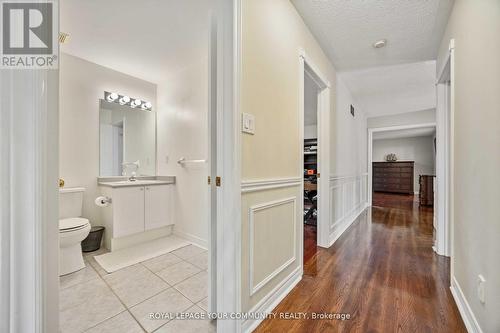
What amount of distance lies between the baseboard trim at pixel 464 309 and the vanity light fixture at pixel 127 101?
154 inches

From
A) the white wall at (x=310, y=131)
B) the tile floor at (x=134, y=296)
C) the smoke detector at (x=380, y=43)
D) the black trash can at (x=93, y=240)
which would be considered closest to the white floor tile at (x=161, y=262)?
the tile floor at (x=134, y=296)

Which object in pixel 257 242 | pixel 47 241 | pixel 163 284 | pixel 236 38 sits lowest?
pixel 163 284

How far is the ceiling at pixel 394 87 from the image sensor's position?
3043 mm

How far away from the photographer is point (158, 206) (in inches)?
111

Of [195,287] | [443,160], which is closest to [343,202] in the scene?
[443,160]

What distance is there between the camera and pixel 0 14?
60cm

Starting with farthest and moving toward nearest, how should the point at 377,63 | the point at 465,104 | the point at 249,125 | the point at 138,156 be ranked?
1. the point at 138,156
2. the point at 377,63
3. the point at 465,104
4. the point at 249,125

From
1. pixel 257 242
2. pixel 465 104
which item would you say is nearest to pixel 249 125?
pixel 257 242

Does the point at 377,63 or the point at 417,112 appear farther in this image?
the point at 417,112

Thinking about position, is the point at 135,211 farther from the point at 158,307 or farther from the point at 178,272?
the point at 158,307

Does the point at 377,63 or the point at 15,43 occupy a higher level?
the point at 377,63

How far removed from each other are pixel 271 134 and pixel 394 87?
3431mm

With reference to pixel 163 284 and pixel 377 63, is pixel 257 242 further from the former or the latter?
pixel 377 63

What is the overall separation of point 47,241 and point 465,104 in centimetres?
243
